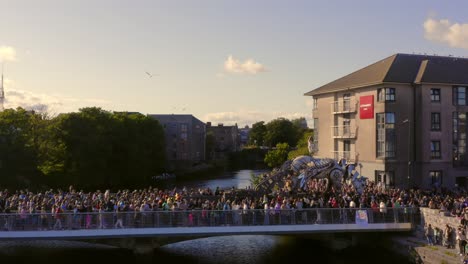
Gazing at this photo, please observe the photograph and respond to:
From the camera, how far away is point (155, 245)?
35156 mm

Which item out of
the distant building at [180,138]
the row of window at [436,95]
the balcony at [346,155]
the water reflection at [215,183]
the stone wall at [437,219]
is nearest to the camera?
the stone wall at [437,219]

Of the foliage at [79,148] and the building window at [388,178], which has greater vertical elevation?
the foliage at [79,148]

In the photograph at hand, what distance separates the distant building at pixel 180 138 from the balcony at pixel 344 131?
270 ft

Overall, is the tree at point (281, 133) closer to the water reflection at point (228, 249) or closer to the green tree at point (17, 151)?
the green tree at point (17, 151)

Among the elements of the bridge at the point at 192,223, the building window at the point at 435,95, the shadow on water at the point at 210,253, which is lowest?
the shadow on water at the point at 210,253

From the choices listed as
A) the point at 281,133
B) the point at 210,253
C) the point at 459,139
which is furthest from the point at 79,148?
the point at 281,133

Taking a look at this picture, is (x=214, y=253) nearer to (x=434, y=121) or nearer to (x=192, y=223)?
(x=192, y=223)

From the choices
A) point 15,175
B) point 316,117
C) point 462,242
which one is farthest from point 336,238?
point 15,175

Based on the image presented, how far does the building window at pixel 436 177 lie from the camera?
55.1 metres

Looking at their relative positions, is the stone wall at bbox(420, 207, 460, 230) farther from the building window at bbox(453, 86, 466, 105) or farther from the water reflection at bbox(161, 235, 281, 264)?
the building window at bbox(453, 86, 466, 105)

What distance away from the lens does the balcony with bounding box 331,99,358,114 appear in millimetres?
58912

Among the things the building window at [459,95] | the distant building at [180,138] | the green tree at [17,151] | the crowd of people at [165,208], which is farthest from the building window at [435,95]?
the distant building at [180,138]

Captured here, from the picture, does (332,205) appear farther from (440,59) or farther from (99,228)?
(440,59)

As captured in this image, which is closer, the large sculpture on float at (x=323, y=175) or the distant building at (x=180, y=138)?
the large sculpture on float at (x=323, y=175)
